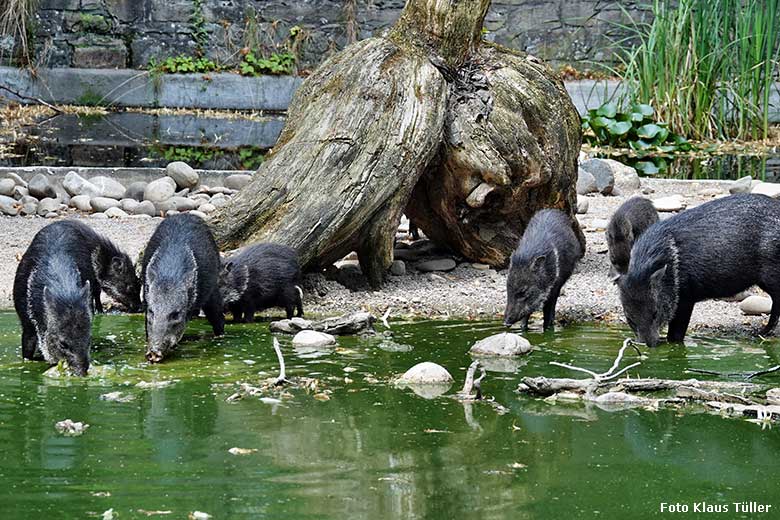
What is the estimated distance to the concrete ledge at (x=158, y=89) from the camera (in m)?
19.9

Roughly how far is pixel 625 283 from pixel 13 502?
4.09m

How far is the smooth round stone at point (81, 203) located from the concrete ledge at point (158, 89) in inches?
356

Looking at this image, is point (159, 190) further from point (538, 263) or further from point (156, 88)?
point (156, 88)

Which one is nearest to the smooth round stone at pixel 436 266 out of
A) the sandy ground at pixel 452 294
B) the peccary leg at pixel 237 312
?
the sandy ground at pixel 452 294

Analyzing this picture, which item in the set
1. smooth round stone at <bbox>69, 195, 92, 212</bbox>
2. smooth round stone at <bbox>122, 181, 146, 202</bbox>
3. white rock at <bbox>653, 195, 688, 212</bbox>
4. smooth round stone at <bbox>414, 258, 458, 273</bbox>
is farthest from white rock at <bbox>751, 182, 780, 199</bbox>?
smooth round stone at <bbox>69, 195, 92, 212</bbox>

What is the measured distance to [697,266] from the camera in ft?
22.7

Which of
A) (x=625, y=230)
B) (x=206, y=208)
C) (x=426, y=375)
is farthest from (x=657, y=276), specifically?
(x=206, y=208)

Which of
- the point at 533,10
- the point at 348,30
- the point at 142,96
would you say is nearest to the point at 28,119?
the point at 142,96

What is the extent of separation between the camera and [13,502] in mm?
3889

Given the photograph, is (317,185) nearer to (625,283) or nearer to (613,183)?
(625,283)

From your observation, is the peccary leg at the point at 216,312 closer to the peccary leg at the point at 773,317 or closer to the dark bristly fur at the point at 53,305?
the dark bristly fur at the point at 53,305

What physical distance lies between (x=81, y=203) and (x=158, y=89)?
925 cm

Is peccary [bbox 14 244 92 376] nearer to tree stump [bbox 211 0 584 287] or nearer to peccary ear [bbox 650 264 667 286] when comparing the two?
tree stump [bbox 211 0 584 287]

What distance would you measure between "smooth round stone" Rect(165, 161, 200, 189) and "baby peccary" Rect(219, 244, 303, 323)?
4.65 metres
